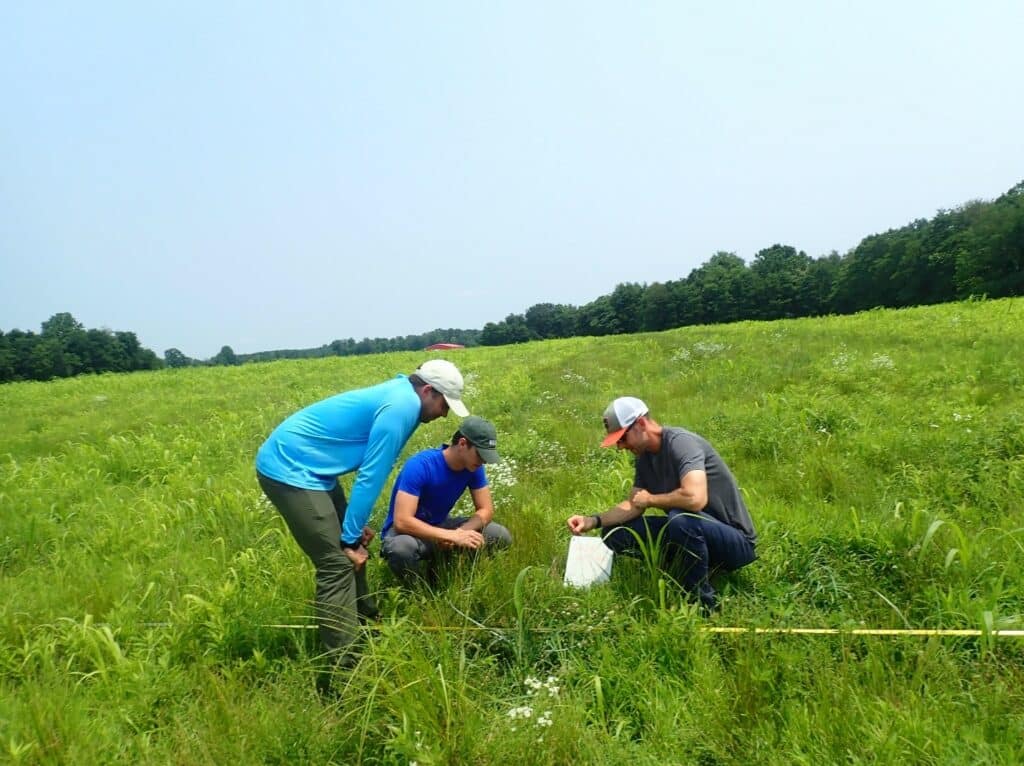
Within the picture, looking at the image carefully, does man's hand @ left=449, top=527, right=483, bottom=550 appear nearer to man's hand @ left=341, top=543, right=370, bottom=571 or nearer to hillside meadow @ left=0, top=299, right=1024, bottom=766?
hillside meadow @ left=0, top=299, right=1024, bottom=766

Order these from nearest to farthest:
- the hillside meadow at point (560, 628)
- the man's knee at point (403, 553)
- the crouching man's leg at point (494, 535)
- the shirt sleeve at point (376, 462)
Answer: the hillside meadow at point (560, 628), the shirt sleeve at point (376, 462), the man's knee at point (403, 553), the crouching man's leg at point (494, 535)

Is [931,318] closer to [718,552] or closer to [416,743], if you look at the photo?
[718,552]

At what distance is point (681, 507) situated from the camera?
10.2ft

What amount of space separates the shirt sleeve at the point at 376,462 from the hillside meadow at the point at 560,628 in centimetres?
57

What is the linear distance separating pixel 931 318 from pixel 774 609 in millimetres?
15471

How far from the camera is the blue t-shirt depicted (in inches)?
140

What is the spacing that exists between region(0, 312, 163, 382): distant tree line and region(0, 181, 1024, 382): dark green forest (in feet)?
0.34

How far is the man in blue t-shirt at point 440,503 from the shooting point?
11.1 ft

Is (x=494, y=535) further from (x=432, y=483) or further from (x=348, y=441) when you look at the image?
(x=348, y=441)

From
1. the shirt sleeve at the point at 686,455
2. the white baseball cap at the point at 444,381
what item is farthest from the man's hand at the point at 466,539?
the shirt sleeve at the point at 686,455

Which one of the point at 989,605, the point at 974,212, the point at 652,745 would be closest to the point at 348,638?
the point at 652,745

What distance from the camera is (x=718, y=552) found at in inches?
122

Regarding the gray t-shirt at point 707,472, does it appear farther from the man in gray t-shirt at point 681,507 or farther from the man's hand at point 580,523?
the man's hand at point 580,523

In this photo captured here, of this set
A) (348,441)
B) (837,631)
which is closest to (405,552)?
(348,441)
